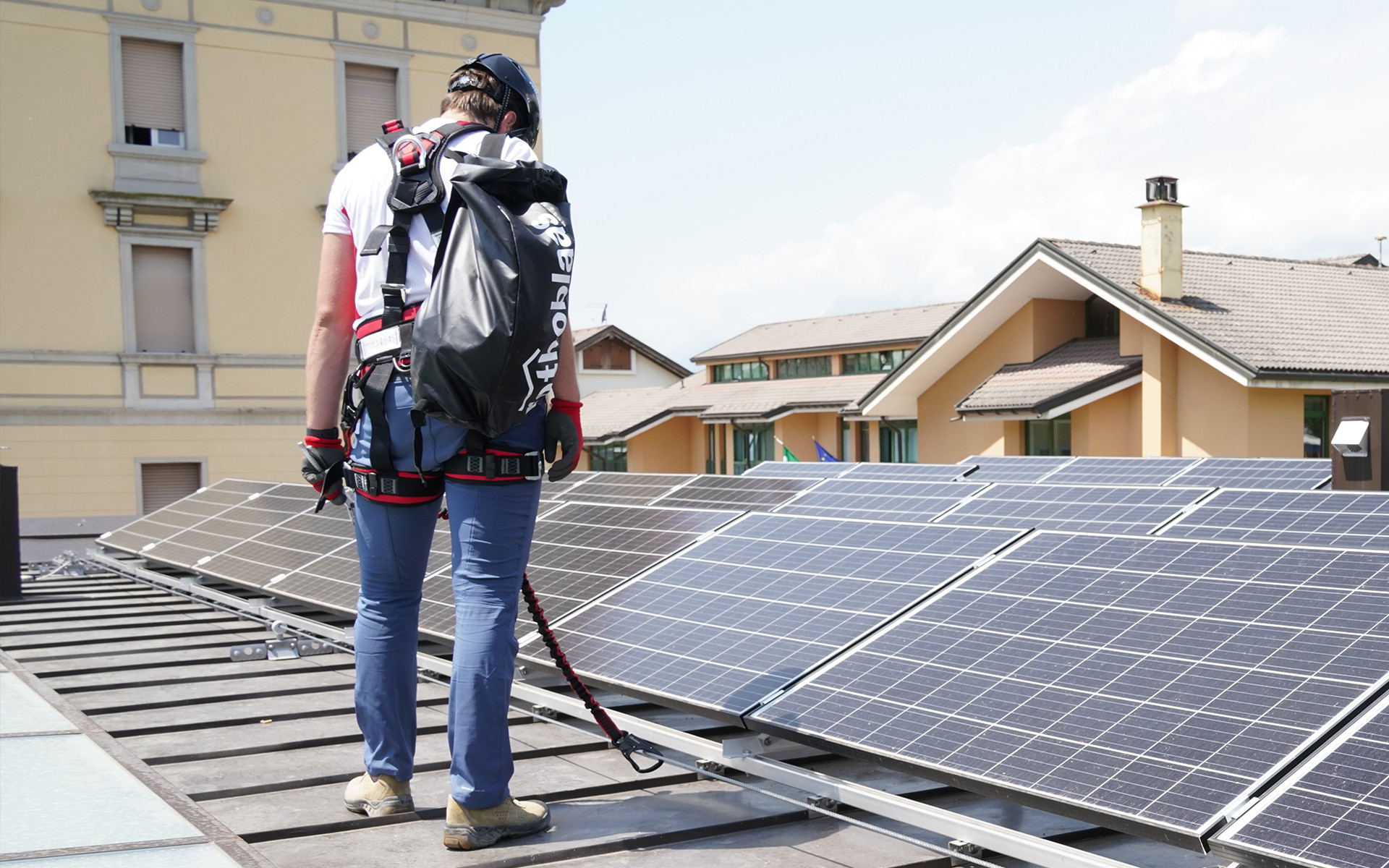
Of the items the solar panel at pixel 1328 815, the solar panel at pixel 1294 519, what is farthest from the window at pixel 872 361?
the solar panel at pixel 1328 815

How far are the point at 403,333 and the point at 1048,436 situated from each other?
28.0 meters

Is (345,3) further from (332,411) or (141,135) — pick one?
(332,411)

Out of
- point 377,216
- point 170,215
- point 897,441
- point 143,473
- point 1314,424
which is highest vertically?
point 170,215

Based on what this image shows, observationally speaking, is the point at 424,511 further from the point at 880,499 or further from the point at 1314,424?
the point at 1314,424

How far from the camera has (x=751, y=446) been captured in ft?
161

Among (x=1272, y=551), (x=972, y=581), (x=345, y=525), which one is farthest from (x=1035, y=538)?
(x=345, y=525)

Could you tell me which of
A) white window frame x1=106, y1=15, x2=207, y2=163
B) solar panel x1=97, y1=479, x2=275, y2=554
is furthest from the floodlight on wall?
white window frame x1=106, y1=15, x2=207, y2=163

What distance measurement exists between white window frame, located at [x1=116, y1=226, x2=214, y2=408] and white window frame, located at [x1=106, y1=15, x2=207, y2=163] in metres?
1.53

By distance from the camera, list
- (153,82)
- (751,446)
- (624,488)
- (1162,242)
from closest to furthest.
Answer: (624,488) → (153,82) → (1162,242) → (751,446)

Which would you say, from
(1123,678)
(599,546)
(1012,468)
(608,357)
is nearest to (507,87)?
(1123,678)

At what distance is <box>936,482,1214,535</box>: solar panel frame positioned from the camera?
247 inches

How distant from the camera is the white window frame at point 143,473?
989 inches

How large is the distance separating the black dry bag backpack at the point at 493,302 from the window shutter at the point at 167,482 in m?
23.8

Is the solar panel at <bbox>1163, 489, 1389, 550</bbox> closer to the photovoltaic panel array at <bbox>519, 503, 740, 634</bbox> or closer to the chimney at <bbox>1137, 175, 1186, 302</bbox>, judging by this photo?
the photovoltaic panel array at <bbox>519, 503, 740, 634</bbox>
